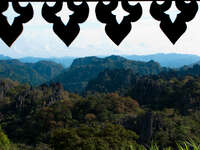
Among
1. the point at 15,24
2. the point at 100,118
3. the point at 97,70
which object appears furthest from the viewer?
the point at 97,70

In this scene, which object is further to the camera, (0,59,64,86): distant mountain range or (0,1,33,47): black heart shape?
(0,59,64,86): distant mountain range

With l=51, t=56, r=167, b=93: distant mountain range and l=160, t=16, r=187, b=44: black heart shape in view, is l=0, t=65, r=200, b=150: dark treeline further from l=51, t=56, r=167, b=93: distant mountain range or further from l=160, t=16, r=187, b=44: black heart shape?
l=51, t=56, r=167, b=93: distant mountain range

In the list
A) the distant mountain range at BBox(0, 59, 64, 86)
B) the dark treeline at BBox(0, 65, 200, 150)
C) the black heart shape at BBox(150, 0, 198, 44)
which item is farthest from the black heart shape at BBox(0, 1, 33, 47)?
the distant mountain range at BBox(0, 59, 64, 86)

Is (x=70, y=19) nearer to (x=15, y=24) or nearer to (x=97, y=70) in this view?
(x=15, y=24)

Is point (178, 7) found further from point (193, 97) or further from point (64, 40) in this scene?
point (193, 97)

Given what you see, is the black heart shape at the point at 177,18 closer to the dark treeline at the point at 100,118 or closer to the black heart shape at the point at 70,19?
the black heart shape at the point at 70,19

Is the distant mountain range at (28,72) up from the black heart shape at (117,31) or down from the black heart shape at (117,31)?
down

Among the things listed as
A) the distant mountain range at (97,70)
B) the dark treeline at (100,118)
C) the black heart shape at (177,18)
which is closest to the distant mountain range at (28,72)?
the distant mountain range at (97,70)

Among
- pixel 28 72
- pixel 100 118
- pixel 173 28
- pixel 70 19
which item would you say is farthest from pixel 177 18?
pixel 28 72

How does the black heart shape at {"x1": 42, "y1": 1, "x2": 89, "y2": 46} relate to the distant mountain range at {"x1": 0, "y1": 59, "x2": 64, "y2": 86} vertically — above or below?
above

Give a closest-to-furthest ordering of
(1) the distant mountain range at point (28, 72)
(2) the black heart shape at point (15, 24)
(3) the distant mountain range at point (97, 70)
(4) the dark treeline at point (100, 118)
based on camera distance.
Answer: (2) the black heart shape at point (15, 24), (4) the dark treeline at point (100, 118), (3) the distant mountain range at point (97, 70), (1) the distant mountain range at point (28, 72)

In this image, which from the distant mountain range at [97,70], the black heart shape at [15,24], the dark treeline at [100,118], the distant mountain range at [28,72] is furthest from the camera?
the distant mountain range at [28,72]

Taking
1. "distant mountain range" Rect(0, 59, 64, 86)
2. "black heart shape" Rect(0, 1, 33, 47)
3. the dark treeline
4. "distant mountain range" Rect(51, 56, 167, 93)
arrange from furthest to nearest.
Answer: "distant mountain range" Rect(0, 59, 64, 86)
"distant mountain range" Rect(51, 56, 167, 93)
the dark treeline
"black heart shape" Rect(0, 1, 33, 47)

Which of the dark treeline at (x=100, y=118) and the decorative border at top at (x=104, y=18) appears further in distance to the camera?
the dark treeline at (x=100, y=118)
